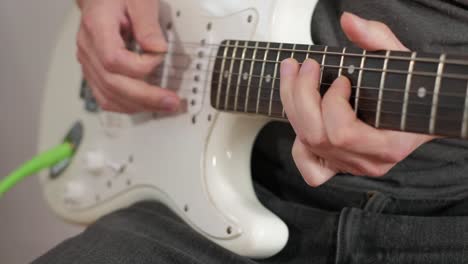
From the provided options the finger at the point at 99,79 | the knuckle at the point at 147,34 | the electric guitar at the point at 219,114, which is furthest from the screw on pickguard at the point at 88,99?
the knuckle at the point at 147,34

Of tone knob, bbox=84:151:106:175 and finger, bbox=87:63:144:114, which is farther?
tone knob, bbox=84:151:106:175

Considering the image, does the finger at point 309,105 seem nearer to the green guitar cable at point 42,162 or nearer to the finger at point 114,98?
the finger at point 114,98

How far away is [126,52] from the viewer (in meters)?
0.77

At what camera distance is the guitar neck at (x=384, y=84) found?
1.52 ft

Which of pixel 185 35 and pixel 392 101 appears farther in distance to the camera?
pixel 185 35

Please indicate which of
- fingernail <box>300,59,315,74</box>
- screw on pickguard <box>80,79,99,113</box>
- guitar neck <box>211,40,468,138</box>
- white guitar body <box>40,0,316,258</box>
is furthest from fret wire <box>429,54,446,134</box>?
screw on pickguard <box>80,79,99,113</box>

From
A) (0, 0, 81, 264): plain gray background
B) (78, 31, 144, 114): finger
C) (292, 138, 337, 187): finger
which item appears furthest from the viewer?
(0, 0, 81, 264): plain gray background

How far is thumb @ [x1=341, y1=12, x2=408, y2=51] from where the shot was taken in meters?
0.53

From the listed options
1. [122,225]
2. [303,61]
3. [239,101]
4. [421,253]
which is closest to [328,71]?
[303,61]

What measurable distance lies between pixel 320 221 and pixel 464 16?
A: 30 cm

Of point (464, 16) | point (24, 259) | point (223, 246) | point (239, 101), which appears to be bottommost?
point (24, 259)

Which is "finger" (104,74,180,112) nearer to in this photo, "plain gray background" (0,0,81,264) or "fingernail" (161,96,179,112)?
"fingernail" (161,96,179,112)

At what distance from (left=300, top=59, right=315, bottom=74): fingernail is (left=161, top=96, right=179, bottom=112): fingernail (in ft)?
0.88

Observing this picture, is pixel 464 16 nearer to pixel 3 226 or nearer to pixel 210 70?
pixel 210 70
